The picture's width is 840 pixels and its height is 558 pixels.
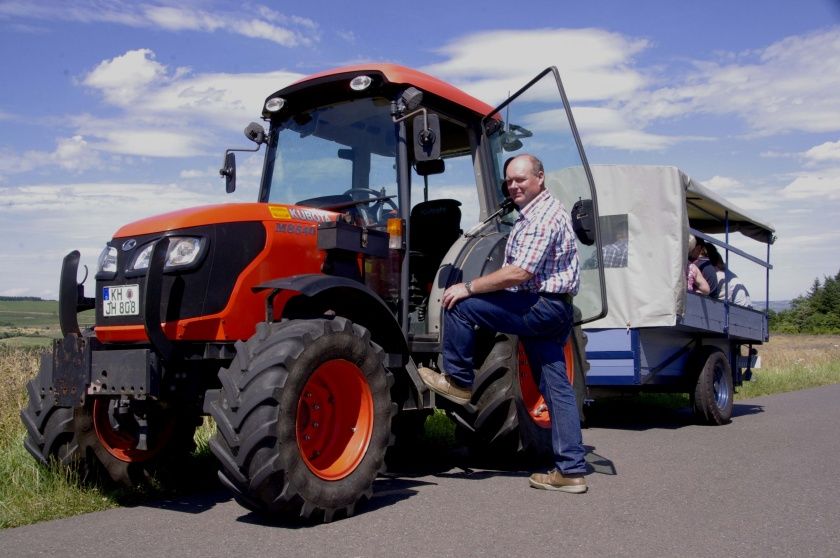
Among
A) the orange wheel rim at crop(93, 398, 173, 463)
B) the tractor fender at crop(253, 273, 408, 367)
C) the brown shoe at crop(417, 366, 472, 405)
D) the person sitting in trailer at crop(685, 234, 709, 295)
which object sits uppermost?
the person sitting in trailer at crop(685, 234, 709, 295)

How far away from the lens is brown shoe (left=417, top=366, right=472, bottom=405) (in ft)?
18.3

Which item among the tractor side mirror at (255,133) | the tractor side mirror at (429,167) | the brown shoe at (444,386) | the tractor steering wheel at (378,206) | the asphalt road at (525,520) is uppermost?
the tractor side mirror at (255,133)

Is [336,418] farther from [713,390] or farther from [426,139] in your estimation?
[713,390]

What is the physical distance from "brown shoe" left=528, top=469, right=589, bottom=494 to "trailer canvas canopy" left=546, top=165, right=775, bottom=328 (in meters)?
4.36

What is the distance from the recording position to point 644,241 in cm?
973

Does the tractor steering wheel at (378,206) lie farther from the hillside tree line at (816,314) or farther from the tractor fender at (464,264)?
the hillside tree line at (816,314)

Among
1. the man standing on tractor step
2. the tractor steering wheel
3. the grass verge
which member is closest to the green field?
the grass verge

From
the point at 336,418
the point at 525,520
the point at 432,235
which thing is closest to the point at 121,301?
the point at 336,418

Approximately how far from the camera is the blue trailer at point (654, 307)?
9406 millimetres

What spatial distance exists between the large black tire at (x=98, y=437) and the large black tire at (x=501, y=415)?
1.86 m

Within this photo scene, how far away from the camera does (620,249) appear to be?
32.6ft

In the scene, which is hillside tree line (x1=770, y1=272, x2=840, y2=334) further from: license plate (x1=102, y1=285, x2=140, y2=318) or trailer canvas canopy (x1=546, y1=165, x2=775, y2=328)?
license plate (x1=102, y1=285, x2=140, y2=318)

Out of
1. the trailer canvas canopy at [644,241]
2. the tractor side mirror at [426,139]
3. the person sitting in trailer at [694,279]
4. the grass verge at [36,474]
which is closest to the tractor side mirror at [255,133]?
the tractor side mirror at [426,139]

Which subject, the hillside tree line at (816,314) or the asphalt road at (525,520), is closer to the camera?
the asphalt road at (525,520)
